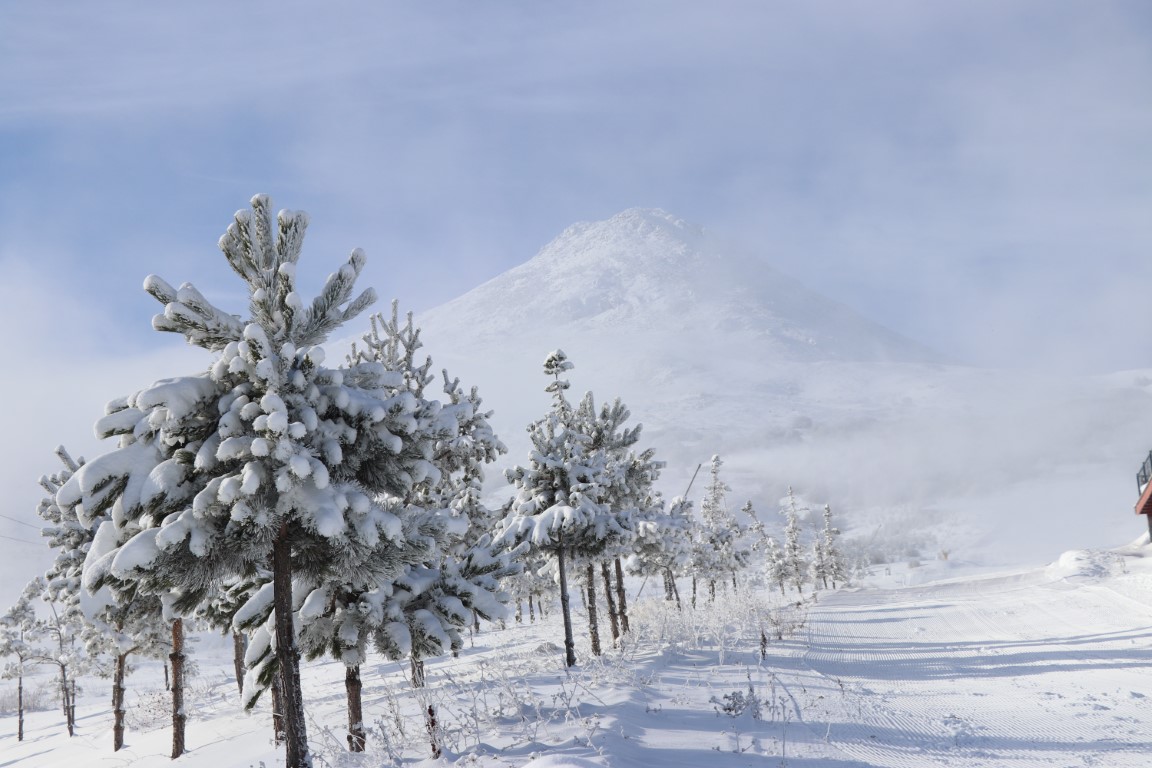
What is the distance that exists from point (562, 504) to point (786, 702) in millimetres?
8142

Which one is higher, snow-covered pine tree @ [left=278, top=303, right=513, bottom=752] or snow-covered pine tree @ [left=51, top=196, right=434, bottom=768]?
snow-covered pine tree @ [left=51, top=196, right=434, bottom=768]

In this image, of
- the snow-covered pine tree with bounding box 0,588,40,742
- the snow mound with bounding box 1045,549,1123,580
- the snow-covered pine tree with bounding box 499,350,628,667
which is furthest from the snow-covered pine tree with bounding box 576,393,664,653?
the snow-covered pine tree with bounding box 0,588,40,742

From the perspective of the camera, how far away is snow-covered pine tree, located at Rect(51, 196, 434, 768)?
22.1ft

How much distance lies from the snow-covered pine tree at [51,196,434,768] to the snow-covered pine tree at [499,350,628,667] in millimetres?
9133

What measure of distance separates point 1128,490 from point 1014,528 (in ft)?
177

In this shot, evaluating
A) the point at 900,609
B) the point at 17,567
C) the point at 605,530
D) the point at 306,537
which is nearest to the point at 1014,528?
the point at 900,609

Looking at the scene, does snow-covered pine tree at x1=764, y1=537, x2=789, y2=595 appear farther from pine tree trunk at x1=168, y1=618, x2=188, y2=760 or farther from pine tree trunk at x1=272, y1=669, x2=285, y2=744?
pine tree trunk at x1=272, y1=669, x2=285, y2=744

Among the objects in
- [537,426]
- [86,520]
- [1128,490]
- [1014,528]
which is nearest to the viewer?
[86,520]

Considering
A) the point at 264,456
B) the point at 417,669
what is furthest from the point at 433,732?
the point at 264,456

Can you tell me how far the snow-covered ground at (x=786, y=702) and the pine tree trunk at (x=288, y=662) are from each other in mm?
587

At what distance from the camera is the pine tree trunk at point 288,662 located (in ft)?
23.6

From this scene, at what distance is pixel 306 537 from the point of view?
26.1ft

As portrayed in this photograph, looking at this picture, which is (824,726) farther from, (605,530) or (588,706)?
(605,530)

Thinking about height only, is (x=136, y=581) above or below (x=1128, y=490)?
above
